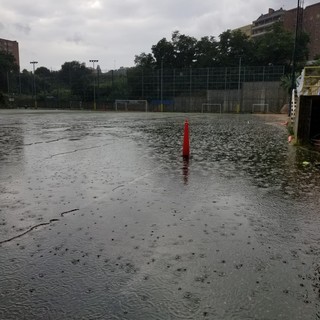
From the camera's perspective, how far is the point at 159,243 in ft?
13.4

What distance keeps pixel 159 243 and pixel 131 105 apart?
210ft

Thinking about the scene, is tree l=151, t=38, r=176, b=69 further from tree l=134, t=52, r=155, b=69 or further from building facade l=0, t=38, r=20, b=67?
building facade l=0, t=38, r=20, b=67

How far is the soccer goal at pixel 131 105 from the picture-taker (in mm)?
65625

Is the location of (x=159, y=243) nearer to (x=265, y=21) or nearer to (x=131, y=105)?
(x=131, y=105)

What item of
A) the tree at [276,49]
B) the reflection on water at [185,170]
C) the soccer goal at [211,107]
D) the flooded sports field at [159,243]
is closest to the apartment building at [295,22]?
the tree at [276,49]

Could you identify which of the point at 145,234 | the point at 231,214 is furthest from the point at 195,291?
the point at 231,214

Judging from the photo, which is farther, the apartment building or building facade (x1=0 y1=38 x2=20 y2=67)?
building facade (x1=0 y1=38 x2=20 y2=67)

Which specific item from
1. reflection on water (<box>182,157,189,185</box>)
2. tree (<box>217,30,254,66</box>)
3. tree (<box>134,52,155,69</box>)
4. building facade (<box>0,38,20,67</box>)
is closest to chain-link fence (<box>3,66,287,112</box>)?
tree (<box>134,52,155,69</box>)

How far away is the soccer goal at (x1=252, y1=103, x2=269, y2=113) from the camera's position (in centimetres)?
5856

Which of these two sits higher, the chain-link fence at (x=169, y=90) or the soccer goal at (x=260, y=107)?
the chain-link fence at (x=169, y=90)

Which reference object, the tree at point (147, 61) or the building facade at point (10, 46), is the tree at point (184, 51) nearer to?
the tree at point (147, 61)

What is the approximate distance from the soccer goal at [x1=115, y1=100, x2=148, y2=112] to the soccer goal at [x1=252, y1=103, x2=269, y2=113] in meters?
18.5

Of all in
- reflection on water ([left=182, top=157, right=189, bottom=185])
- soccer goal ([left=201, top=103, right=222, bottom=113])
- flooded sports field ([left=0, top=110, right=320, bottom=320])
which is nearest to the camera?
flooded sports field ([left=0, top=110, right=320, bottom=320])

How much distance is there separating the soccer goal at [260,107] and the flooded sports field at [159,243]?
5256cm
